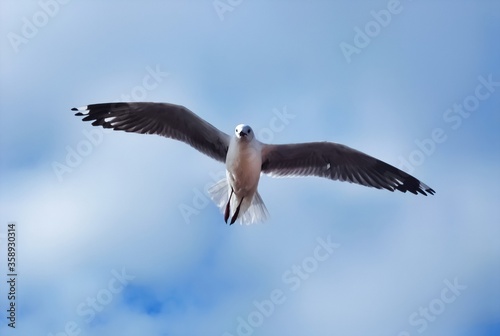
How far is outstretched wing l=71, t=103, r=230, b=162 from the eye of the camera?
16.7ft

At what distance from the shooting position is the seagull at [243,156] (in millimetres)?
4922

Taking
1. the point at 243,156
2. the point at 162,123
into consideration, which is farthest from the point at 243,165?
the point at 162,123

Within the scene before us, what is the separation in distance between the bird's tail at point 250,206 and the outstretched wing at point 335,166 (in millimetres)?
331

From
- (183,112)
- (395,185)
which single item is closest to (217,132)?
(183,112)

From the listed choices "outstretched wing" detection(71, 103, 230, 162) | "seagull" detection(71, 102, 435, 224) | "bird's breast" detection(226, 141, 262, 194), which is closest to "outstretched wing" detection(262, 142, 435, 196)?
"seagull" detection(71, 102, 435, 224)

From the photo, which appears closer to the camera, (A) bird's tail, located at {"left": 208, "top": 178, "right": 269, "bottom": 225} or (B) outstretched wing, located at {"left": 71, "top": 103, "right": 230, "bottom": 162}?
(B) outstretched wing, located at {"left": 71, "top": 103, "right": 230, "bottom": 162}

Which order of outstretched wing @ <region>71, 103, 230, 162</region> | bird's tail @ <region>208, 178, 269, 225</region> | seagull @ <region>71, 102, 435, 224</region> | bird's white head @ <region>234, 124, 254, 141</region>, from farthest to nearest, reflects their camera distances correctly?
1. bird's tail @ <region>208, 178, 269, 225</region>
2. outstretched wing @ <region>71, 103, 230, 162</region>
3. seagull @ <region>71, 102, 435, 224</region>
4. bird's white head @ <region>234, 124, 254, 141</region>

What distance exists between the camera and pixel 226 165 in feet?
16.2

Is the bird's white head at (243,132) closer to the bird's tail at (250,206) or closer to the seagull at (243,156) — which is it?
the seagull at (243,156)

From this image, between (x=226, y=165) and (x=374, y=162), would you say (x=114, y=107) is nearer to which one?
(x=226, y=165)

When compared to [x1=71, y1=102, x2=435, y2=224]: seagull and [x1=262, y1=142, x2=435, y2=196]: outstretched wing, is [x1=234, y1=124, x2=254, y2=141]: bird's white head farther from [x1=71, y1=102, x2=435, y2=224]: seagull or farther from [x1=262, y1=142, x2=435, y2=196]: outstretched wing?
[x1=262, y1=142, x2=435, y2=196]: outstretched wing

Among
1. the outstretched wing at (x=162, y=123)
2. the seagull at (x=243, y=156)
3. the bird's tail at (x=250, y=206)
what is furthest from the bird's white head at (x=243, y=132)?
the bird's tail at (x=250, y=206)

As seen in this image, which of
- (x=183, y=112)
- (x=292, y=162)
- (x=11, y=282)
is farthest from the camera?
(x=292, y=162)

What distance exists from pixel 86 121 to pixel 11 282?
4.62 ft
